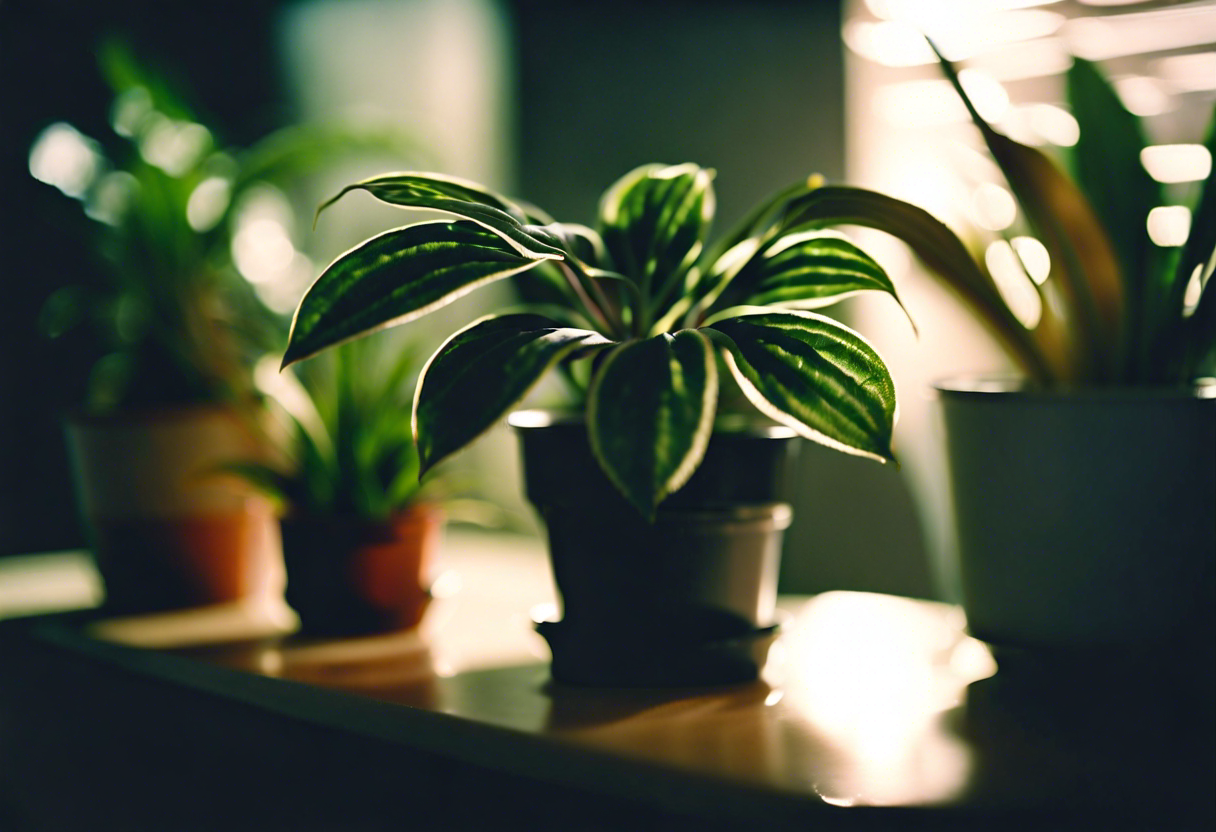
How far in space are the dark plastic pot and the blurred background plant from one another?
17.5 inches

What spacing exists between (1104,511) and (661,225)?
337 mm

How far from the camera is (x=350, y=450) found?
80cm

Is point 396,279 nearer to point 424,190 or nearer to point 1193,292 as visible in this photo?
point 424,190

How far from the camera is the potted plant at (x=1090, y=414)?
0.58 meters

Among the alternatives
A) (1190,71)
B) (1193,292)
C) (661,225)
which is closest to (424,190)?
(661,225)

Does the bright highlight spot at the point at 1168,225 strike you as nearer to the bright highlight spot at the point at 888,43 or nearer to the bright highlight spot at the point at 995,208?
the bright highlight spot at the point at 995,208

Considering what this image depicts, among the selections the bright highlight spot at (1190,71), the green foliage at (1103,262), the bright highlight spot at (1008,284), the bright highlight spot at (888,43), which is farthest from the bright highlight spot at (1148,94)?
the green foliage at (1103,262)

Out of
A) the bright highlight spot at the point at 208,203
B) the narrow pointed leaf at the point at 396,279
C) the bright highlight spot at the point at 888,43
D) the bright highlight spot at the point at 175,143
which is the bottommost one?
the narrow pointed leaf at the point at 396,279

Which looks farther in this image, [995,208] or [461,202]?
[995,208]

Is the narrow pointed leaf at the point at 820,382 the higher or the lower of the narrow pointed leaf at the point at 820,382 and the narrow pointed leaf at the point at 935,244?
the lower

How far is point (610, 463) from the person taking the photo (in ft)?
1.44

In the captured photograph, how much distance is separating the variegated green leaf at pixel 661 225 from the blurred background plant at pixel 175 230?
40cm

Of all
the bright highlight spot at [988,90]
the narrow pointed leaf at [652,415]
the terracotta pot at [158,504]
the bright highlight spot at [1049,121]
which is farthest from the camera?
the bright highlight spot at [988,90]

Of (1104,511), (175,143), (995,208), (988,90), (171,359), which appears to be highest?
(988,90)
